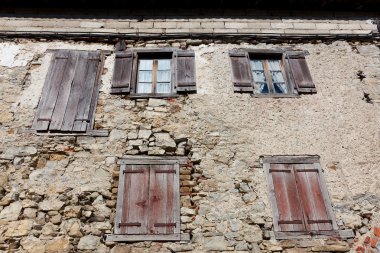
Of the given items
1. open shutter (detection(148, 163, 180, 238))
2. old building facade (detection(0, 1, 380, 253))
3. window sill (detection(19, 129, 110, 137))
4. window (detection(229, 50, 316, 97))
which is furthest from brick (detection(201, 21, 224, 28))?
open shutter (detection(148, 163, 180, 238))

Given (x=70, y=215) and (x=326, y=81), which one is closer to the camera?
(x=70, y=215)

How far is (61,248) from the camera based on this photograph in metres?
4.80

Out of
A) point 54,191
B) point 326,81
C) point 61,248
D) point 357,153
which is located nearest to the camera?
point 61,248

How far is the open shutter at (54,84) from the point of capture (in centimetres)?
591

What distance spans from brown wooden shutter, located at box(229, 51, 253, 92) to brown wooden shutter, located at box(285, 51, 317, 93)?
786mm

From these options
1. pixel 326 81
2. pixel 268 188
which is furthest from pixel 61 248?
pixel 326 81

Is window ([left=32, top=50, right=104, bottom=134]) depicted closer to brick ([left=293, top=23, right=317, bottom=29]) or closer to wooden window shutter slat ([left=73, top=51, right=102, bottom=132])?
wooden window shutter slat ([left=73, top=51, right=102, bottom=132])

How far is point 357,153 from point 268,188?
1.67 meters

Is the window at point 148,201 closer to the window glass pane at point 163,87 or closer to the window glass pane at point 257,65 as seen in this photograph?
the window glass pane at point 163,87

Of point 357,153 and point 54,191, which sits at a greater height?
point 357,153

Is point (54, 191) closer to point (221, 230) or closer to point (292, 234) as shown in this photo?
point (221, 230)

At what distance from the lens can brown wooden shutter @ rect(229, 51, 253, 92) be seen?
651cm

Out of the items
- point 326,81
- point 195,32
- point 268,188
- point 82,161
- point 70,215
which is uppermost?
point 195,32

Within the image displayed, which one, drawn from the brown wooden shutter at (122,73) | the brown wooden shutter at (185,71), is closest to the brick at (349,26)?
the brown wooden shutter at (185,71)
